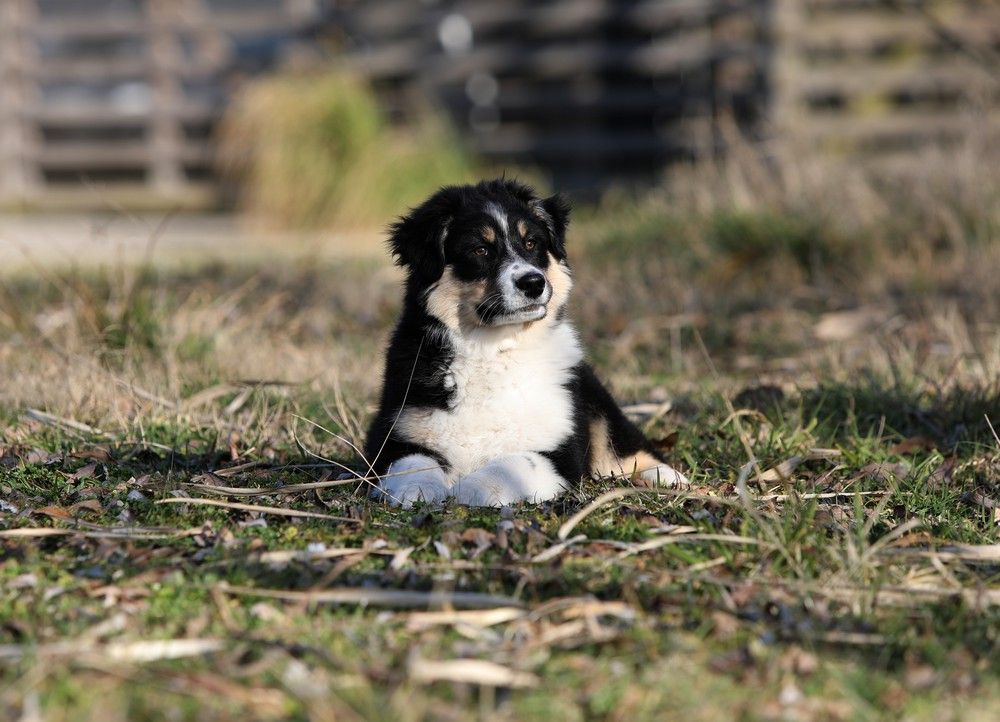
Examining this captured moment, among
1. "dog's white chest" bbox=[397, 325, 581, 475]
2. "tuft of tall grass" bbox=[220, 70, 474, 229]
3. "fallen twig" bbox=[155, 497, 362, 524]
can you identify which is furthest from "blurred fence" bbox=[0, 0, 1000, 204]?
"fallen twig" bbox=[155, 497, 362, 524]

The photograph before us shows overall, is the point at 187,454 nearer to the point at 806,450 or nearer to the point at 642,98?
the point at 806,450

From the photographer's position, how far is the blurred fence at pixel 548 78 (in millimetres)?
13117

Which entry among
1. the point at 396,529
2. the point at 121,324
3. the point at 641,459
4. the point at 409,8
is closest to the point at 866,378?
the point at 641,459

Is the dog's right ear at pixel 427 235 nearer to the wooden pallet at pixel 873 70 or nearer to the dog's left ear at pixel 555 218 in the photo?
the dog's left ear at pixel 555 218

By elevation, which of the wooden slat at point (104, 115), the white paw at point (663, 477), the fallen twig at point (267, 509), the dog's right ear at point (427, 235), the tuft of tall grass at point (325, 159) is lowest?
the white paw at point (663, 477)

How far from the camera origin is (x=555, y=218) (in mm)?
5000

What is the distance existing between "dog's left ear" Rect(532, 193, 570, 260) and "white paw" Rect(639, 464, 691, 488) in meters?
0.97

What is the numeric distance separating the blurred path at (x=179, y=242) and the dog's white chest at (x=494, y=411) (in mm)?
4351

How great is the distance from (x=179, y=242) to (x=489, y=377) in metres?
8.60

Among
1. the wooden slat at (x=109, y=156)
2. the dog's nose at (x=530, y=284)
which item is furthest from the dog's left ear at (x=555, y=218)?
the wooden slat at (x=109, y=156)

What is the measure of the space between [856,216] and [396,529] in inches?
231

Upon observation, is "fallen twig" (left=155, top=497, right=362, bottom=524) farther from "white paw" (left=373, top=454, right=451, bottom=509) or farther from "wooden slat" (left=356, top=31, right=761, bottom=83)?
"wooden slat" (left=356, top=31, right=761, bottom=83)

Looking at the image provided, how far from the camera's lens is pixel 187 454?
4.64 meters

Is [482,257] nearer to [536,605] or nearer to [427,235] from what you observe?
[427,235]
